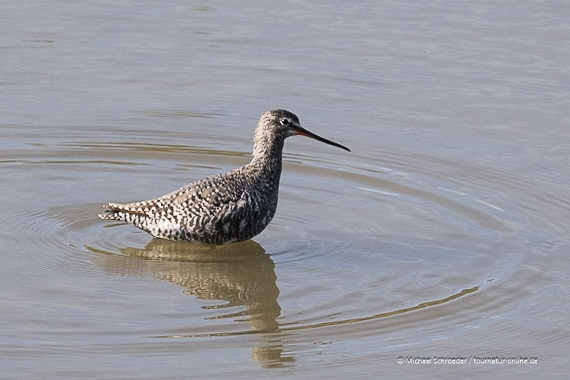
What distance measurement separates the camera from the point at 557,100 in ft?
48.3

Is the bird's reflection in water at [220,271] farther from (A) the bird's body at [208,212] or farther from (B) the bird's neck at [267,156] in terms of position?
(B) the bird's neck at [267,156]

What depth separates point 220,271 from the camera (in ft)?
36.6

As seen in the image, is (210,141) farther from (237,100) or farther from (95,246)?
(95,246)

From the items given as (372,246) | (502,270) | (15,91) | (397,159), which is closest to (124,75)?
(15,91)

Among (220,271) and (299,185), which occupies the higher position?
(299,185)

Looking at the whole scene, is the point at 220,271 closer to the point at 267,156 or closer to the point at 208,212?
the point at 208,212

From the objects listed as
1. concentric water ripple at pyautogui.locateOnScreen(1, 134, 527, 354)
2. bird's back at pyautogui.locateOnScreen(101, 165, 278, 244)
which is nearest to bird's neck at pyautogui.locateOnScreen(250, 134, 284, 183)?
bird's back at pyautogui.locateOnScreen(101, 165, 278, 244)

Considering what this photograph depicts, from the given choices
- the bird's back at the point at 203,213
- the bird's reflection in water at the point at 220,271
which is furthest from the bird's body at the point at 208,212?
the bird's reflection in water at the point at 220,271

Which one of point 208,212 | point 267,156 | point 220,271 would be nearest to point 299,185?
point 267,156

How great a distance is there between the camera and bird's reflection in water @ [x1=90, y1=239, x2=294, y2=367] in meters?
10.3

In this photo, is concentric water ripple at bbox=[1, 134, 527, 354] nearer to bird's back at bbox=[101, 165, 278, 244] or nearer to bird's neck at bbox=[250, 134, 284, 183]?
bird's back at bbox=[101, 165, 278, 244]

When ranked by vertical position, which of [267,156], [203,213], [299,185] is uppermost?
[267,156]

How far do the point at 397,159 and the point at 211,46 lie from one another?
11.7 ft

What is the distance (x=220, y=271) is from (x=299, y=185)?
7.47 feet
